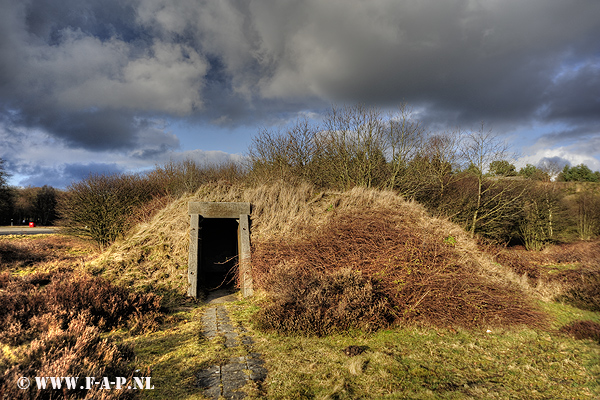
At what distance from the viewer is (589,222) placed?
25.1 meters

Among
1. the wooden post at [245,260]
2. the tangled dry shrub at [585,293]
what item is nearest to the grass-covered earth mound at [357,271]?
the wooden post at [245,260]

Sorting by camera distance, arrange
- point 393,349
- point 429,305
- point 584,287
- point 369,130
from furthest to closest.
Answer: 1. point 369,130
2. point 584,287
3. point 429,305
4. point 393,349

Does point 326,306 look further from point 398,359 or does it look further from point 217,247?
point 217,247

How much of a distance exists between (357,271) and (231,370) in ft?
11.6

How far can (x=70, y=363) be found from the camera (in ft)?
12.5

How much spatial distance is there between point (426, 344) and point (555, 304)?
6256 millimetres

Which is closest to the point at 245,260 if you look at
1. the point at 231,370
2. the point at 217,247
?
the point at 231,370

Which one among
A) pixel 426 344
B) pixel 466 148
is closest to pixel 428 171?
pixel 466 148

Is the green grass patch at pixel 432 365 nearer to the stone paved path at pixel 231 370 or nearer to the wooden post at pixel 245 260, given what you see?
the stone paved path at pixel 231 370

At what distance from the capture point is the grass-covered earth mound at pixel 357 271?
677cm

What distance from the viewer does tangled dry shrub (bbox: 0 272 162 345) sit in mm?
6246

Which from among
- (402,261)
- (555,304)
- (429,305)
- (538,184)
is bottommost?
(555,304)

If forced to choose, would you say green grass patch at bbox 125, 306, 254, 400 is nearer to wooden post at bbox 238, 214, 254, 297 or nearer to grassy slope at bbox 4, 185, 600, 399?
grassy slope at bbox 4, 185, 600, 399

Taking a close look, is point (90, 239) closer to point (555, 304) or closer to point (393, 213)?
point (393, 213)
